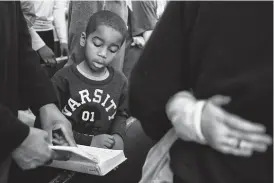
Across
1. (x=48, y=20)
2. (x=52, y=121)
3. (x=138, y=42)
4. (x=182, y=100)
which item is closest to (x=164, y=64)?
(x=182, y=100)

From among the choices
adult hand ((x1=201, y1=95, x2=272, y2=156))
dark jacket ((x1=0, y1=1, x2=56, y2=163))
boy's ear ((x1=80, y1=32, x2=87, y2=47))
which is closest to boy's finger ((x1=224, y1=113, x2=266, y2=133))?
adult hand ((x1=201, y1=95, x2=272, y2=156))

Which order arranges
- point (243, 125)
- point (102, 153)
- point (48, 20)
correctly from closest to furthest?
point (243, 125) → point (102, 153) → point (48, 20)

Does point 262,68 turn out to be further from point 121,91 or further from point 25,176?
point 121,91

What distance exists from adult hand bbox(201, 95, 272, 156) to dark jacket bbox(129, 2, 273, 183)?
0.05 feet

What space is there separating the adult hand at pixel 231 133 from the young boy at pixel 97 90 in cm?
129

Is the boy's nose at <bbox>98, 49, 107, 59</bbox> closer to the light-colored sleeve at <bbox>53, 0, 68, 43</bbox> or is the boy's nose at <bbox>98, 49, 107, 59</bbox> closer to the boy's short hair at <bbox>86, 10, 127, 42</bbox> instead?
the boy's short hair at <bbox>86, 10, 127, 42</bbox>

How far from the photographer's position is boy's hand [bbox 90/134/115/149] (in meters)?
1.98

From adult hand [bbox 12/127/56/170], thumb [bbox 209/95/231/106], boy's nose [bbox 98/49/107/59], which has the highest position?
thumb [bbox 209/95/231/106]

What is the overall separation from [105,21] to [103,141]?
2.16 ft

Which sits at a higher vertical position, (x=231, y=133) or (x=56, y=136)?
(x=231, y=133)

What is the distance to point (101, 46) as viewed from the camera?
215cm

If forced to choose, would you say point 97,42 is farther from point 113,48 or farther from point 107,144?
point 107,144

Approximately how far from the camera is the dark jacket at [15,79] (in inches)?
38.3

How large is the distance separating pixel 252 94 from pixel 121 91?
150 cm
